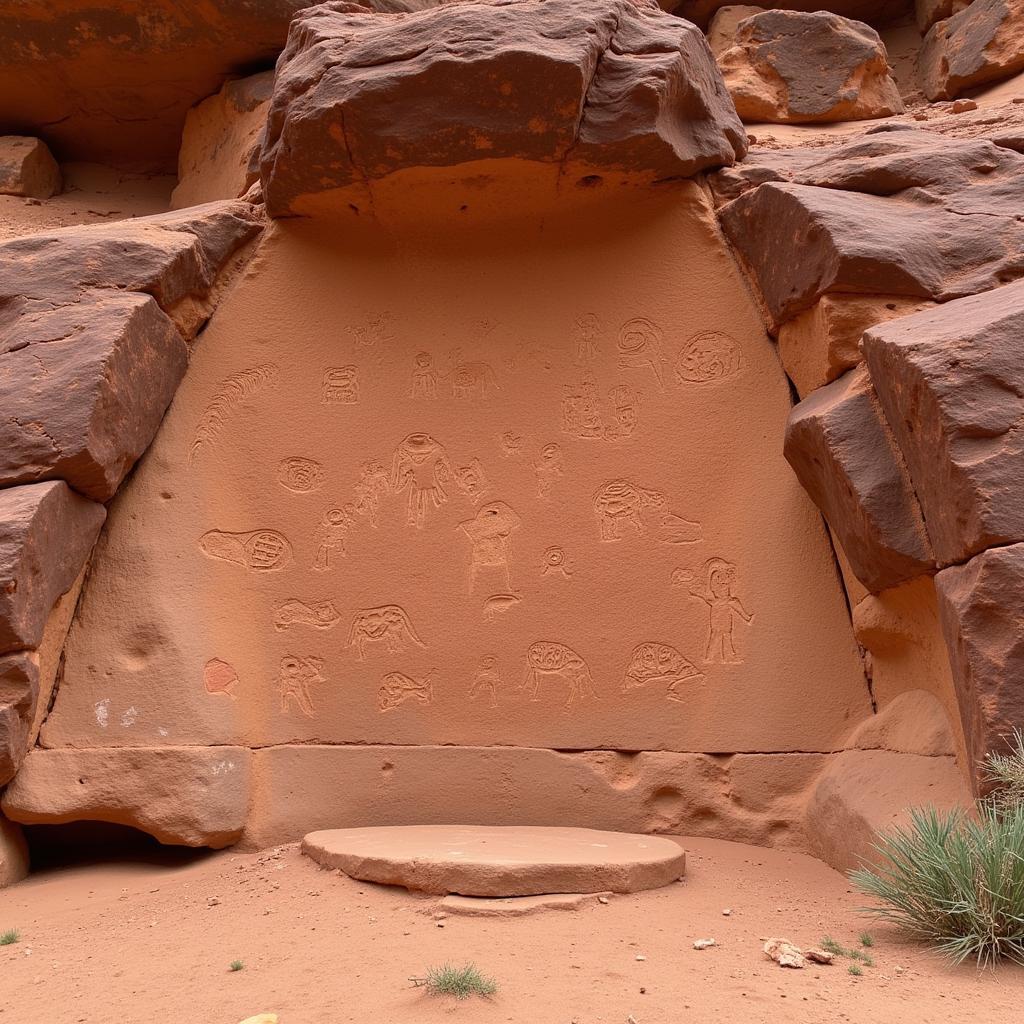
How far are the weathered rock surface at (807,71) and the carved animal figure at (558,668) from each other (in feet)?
15.7

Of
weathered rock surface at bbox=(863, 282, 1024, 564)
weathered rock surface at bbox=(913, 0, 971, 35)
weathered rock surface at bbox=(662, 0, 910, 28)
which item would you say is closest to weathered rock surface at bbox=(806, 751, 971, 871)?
weathered rock surface at bbox=(863, 282, 1024, 564)

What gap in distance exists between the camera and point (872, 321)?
497 cm

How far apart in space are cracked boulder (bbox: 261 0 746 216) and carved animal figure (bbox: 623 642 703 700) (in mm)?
2489

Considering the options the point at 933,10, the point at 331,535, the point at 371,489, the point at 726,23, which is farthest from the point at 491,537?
the point at 933,10

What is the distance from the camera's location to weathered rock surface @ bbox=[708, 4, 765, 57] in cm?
930

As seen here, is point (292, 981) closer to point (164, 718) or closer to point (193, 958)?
point (193, 958)

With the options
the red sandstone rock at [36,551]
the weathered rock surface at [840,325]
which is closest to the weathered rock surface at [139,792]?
the red sandstone rock at [36,551]

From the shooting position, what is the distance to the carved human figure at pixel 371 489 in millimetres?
5680

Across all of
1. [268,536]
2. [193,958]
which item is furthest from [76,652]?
[193,958]

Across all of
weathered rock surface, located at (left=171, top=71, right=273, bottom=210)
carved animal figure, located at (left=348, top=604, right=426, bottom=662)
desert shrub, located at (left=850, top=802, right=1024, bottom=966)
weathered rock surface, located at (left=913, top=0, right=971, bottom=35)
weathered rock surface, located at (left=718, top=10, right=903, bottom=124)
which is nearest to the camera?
desert shrub, located at (left=850, top=802, right=1024, bottom=966)

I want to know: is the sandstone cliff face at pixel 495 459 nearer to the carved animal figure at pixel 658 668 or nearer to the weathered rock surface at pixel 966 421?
the carved animal figure at pixel 658 668

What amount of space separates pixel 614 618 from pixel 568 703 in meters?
0.48

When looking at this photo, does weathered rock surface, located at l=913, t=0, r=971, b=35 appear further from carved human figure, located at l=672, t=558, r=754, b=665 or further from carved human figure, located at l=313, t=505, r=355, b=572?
carved human figure, located at l=313, t=505, r=355, b=572

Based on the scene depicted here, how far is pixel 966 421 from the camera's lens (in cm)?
391
